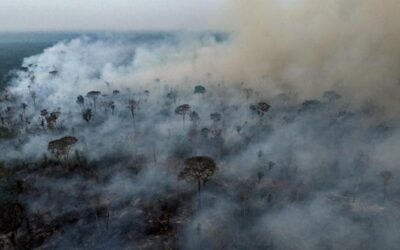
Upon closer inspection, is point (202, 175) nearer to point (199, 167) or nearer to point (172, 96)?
point (199, 167)

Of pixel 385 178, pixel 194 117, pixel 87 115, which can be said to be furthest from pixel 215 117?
pixel 385 178

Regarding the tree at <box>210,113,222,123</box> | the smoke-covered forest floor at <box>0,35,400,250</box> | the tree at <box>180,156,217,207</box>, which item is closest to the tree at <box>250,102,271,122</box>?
the smoke-covered forest floor at <box>0,35,400,250</box>

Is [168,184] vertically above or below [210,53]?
below

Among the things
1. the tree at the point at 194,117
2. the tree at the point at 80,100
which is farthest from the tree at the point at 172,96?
the tree at the point at 80,100

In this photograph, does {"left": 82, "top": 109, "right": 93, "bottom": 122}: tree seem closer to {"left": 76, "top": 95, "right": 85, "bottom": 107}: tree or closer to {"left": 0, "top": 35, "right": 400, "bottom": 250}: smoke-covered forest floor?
{"left": 0, "top": 35, "right": 400, "bottom": 250}: smoke-covered forest floor

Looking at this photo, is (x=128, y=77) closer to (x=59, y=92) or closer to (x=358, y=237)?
(x=59, y=92)

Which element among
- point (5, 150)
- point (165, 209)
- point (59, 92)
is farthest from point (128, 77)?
point (165, 209)
